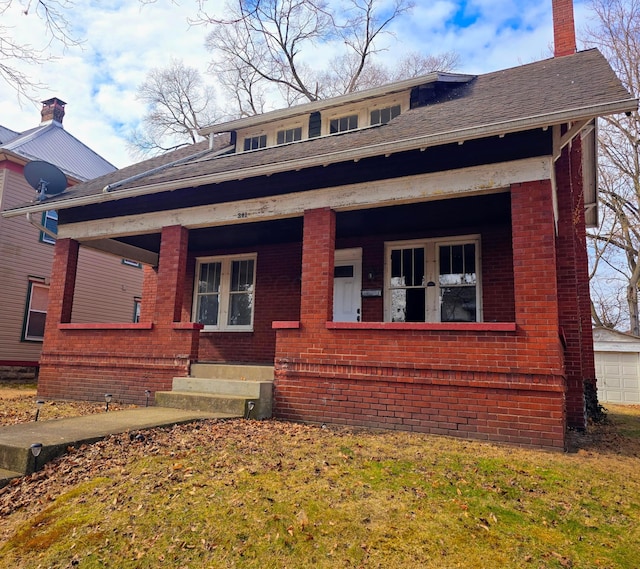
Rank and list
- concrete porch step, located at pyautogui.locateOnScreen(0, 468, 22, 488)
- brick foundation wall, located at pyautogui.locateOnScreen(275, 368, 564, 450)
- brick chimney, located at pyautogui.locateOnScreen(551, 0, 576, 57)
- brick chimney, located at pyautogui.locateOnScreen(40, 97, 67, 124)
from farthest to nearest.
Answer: brick chimney, located at pyautogui.locateOnScreen(40, 97, 67, 124)
brick chimney, located at pyautogui.locateOnScreen(551, 0, 576, 57)
brick foundation wall, located at pyautogui.locateOnScreen(275, 368, 564, 450)
concrete porch step, located at pyautogui.locateOnScreen(0, 468, 22, 488)

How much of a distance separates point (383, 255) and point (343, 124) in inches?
125

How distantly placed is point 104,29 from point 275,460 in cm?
521

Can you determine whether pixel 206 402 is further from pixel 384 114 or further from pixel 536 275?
pixel 384 114

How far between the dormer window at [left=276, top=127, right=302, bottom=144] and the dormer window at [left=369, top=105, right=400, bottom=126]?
172 centimetres

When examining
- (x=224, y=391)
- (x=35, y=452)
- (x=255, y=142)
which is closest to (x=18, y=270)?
(x=255, y=142)

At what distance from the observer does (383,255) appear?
920 centimetres

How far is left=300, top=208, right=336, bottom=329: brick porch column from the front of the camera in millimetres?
6812

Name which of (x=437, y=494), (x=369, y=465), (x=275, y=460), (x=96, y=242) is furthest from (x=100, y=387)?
(x=437, y=494)

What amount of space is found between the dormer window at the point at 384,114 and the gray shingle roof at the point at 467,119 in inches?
30.3

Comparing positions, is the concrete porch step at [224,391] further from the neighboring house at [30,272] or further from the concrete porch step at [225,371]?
the neighboring house at [30,272]

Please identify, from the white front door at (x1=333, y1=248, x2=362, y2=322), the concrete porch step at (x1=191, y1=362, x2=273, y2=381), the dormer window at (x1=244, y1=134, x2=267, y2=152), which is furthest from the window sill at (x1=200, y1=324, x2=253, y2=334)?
the dormer window at (x1=244, y1=134, x2=267, y2=152)

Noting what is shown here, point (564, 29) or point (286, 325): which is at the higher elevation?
point (564, 29)

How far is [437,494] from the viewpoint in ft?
12.0

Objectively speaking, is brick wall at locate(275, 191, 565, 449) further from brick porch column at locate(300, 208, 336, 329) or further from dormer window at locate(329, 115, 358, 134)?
dormer window at locate(329, 115, 358, 134)
